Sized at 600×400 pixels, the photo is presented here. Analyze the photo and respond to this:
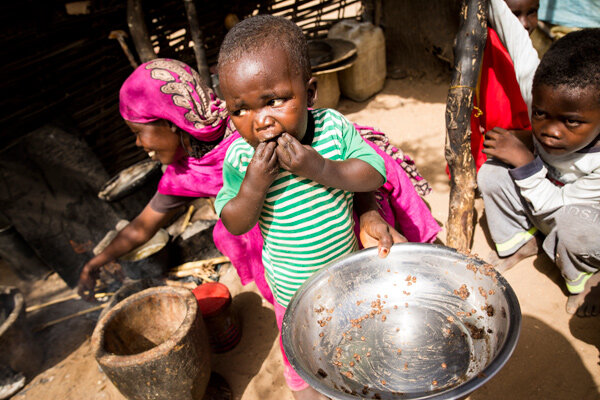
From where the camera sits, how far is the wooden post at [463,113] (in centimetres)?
196

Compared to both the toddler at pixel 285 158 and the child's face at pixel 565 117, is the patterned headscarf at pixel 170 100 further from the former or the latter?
the child's face at pixel 565 117

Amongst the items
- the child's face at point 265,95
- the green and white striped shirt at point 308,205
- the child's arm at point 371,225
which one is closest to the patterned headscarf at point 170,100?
the green and white striped shirt at point 308,205

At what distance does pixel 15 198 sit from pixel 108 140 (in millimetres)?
1136

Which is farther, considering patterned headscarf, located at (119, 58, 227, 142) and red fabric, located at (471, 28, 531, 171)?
red fabric, located at (471, 28, 531, 171)

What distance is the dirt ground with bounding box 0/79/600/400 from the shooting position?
6.14ft

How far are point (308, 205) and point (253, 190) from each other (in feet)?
0.95

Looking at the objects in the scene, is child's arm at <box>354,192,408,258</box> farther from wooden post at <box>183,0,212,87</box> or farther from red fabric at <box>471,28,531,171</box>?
wooden post at <box>183,0,212,87</box>

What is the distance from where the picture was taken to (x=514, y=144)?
217 centimetres

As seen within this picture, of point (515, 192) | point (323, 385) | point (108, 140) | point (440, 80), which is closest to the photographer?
point (323, 385)

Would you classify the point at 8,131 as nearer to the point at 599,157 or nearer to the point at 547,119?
the point at 547,119

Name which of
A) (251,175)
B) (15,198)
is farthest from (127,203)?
(251,175)

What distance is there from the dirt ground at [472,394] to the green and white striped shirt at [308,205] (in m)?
1.09

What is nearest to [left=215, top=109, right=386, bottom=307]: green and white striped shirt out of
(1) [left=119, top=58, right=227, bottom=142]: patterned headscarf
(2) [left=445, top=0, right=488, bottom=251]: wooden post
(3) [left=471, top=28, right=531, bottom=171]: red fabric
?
(1) [left=119, top=58, right=227, bottom=142]: patterned headscarf

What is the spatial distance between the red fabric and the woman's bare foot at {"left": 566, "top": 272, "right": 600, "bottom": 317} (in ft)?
3.94
